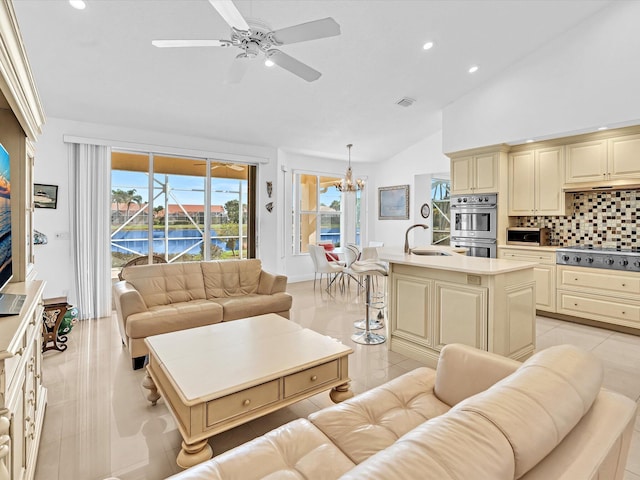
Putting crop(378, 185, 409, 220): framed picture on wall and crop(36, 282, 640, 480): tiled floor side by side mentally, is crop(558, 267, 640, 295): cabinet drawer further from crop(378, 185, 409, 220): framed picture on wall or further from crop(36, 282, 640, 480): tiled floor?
crop(378, 185, 409, 220): framed picture on wall

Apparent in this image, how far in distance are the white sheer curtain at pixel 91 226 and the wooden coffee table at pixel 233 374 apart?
2879 millimetres

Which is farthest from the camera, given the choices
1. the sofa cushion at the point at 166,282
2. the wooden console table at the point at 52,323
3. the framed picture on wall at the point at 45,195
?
the framed picture on wall at the point at 45,195

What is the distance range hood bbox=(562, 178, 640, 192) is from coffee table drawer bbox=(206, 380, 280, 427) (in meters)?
4.61

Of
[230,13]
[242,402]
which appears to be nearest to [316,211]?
[230,13]

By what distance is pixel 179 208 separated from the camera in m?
5.60

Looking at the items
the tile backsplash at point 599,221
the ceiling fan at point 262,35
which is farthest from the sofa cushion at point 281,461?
the tile backsplash at point 599,221

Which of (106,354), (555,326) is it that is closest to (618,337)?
(555,326)

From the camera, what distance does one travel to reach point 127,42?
3309mm

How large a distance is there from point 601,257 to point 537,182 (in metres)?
1.27

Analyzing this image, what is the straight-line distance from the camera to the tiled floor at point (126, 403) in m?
1.84

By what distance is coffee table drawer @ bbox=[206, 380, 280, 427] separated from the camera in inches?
66.6

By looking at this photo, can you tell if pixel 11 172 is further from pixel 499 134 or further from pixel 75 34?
pixel 499 134

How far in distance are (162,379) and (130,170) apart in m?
4.25

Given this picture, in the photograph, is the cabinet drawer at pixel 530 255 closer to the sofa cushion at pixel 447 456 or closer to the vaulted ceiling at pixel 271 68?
the vaulted ceiling at pixel 271 68
